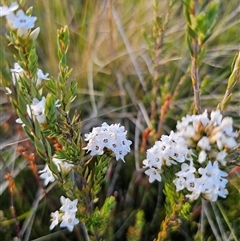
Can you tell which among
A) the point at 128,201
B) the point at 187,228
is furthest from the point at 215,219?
the point at 128,201

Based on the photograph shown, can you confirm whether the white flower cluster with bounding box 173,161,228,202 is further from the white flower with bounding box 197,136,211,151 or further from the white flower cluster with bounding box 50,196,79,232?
the white flower cluster with bounding box 50,196,79,232

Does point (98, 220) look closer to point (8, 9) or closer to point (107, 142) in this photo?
point (107, 142)

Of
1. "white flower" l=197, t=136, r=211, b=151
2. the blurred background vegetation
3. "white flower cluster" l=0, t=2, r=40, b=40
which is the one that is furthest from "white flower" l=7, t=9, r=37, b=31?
the blurred background vegetation

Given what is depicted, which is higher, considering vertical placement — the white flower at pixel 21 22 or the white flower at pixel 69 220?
the white flower at pixel 21 22

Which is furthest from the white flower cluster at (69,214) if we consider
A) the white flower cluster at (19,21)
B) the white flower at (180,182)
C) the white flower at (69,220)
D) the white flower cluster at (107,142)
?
the white flower cluster at (19,21)

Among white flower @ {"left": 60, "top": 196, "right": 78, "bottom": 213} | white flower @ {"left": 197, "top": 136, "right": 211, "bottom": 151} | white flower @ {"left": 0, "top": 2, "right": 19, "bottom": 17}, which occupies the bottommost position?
white flower @ {"left": 60, "top": 196, "right": 78, "bottom": 213}

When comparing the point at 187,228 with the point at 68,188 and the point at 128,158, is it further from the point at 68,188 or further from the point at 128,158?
the point at 68,188

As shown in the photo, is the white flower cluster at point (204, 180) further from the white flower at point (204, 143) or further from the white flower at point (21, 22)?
the white flower at point (21, 22)
